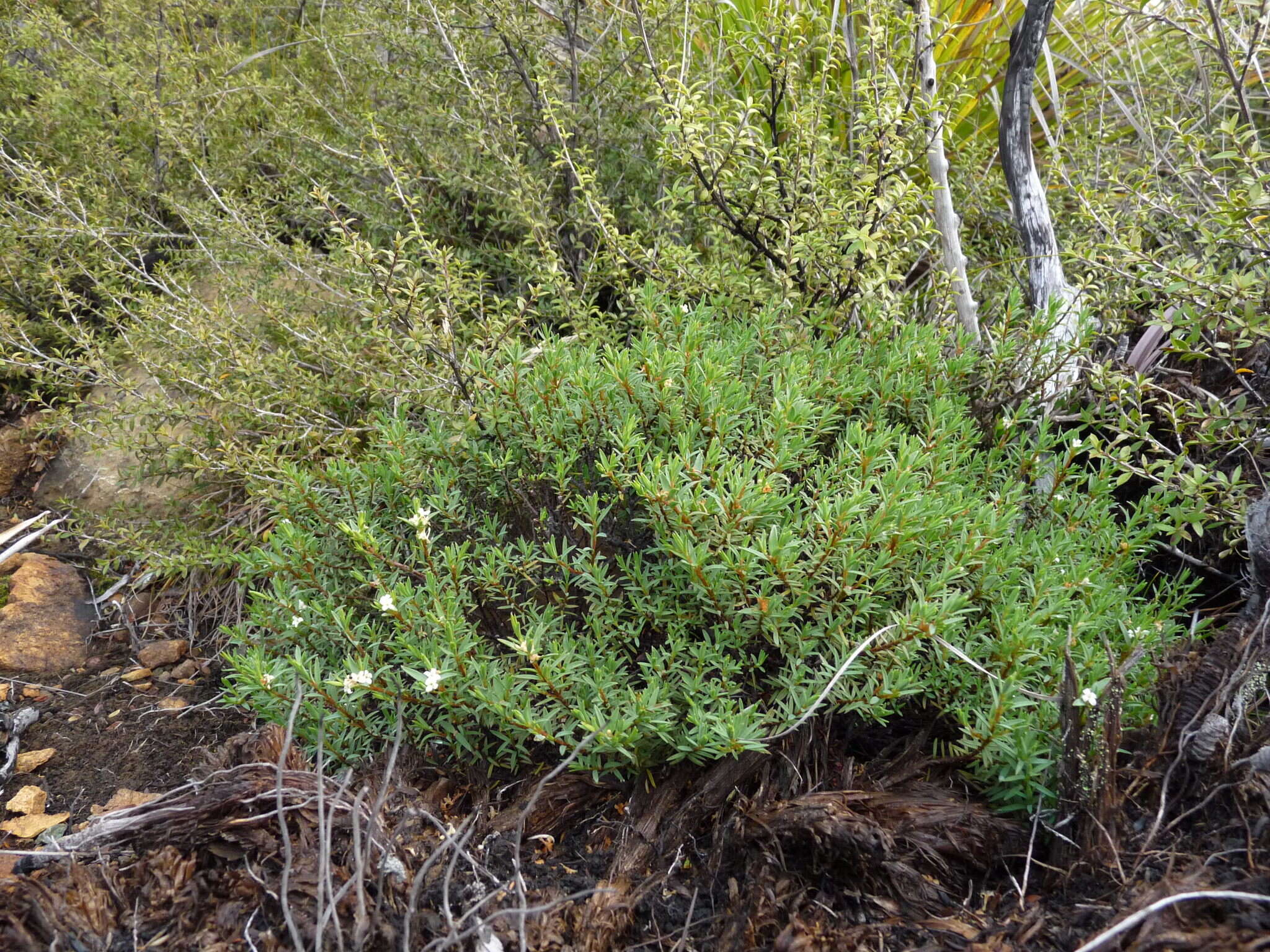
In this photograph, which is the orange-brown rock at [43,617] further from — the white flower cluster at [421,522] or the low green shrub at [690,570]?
the white flower cluster at [421,522]

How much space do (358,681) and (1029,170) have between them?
311 centimetres

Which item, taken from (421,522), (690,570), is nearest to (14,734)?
(421,522)

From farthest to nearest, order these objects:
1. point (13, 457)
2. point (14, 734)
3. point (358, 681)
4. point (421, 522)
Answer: point (13, 457)
point (14, 734)
point (421, 522)
point (358, 681)

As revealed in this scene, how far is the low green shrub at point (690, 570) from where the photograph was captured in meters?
2.06

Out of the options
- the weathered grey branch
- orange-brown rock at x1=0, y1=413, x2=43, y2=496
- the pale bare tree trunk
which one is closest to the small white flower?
the weathered grey branch

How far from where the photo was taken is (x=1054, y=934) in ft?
5.69

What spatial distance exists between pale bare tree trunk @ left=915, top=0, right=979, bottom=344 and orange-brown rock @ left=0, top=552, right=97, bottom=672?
3694 mm

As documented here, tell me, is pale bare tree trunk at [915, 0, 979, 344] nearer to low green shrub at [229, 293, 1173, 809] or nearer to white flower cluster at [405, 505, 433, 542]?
low green shrub at [229, 293, 1173, 809]

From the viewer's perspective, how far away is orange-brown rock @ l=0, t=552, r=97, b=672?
3459 millimetres

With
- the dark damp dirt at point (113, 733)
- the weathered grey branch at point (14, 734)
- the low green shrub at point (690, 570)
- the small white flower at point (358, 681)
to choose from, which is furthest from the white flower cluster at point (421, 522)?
the weathered grey branch at point (14, 734)

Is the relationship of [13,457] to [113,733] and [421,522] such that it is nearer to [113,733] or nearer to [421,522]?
[113,733]

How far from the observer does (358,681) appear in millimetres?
2102

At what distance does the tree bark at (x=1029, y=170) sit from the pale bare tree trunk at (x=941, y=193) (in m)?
0.24

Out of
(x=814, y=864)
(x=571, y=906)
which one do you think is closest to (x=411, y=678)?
(x=571, y=906)
